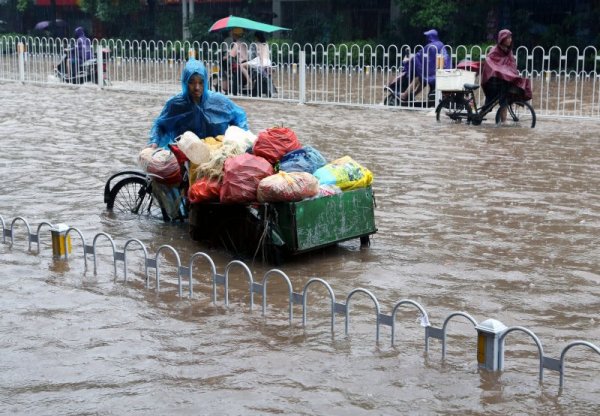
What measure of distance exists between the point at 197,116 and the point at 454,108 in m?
8.35

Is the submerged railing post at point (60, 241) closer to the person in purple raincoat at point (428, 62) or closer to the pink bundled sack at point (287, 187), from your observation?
the pink bundled sack at point (287, 187)

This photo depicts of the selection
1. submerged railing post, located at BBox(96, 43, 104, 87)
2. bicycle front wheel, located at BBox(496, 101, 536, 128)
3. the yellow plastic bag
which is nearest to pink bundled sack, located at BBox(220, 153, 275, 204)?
the yellow plastic bag

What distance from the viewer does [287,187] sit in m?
7.37

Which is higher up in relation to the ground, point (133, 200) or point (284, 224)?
point (284, 224)

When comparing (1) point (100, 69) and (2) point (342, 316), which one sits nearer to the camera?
(2) point (342, 316)

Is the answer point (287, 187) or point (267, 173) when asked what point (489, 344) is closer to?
point (287, 187)

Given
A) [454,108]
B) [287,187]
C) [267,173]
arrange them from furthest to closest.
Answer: [454,108] → [267,173] → [287,187]

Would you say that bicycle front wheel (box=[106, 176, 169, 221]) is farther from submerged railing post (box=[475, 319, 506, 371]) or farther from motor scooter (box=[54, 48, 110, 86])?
motor scooter (box=[54, 48, 110, 86])

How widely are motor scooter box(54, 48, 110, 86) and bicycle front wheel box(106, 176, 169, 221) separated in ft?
→ 46.6

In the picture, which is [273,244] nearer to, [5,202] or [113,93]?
[5,202]

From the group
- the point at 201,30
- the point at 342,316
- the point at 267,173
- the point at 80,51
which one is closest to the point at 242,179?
the point at 267,173

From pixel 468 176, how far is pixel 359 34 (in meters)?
22.6

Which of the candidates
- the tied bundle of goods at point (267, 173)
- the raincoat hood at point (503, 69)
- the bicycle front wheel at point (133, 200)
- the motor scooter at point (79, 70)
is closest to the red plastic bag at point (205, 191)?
the tied bundle of goods at point (267, 173)

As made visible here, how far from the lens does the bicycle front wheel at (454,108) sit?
16.1 meters
